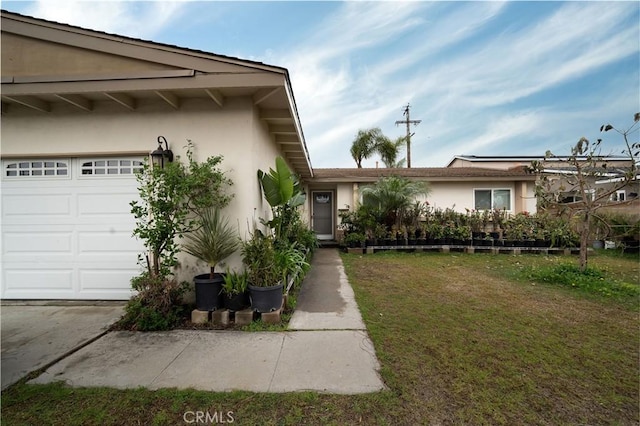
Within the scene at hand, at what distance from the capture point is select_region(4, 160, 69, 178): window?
4.71 metres

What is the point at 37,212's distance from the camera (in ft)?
15.5

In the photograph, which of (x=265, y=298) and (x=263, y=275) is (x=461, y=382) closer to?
(x=265, y=298)

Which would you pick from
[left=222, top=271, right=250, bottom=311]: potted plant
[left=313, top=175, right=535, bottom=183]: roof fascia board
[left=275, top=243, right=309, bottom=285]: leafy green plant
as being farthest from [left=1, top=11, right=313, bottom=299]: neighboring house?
[left=313, top=175, right=535, bottom=183]: roof fascia board

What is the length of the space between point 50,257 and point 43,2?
4.75 meters

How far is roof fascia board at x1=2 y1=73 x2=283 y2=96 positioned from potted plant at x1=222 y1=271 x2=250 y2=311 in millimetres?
2744

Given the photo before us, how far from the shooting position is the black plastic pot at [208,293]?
3895 millimetres

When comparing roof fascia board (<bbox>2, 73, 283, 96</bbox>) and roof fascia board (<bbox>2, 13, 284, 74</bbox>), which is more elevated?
roof fascia board (<bbox>2, 13, 284, 74</bbox>)

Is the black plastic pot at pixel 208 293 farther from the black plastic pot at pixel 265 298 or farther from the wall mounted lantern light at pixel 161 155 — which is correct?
the wall mounted lantern light at pixel 161 155

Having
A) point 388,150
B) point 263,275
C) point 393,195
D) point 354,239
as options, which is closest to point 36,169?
point 263,275

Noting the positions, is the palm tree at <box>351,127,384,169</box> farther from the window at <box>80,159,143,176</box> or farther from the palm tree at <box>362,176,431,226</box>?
the window at <box>80,159,143,176</box>

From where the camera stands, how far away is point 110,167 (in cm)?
463

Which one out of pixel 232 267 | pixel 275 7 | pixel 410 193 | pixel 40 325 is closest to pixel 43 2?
pixel 275 7

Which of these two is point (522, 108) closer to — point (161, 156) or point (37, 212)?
point (161, 156)

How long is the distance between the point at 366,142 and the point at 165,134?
20.9m
